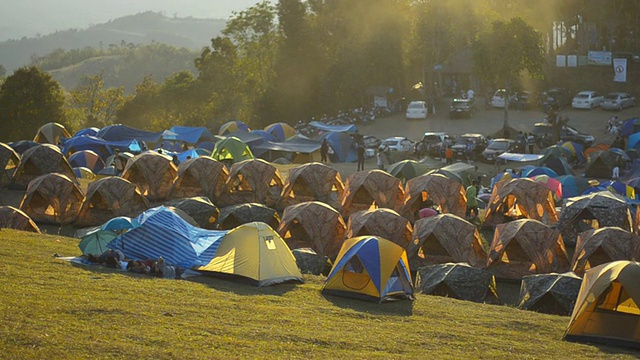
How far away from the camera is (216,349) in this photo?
12172 mm

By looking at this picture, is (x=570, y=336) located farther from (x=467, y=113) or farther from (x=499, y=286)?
(x=467, y=113)

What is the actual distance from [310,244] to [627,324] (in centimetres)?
991

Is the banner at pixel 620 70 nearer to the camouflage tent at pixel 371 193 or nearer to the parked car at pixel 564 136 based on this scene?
the parked car at pixel 564 136

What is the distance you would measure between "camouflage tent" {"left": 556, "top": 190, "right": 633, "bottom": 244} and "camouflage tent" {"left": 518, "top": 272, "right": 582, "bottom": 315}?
581cm

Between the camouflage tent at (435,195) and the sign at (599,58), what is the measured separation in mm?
29190

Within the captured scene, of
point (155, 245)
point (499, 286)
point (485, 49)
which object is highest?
point (485, 49)

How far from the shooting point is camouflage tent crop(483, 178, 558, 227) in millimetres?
25547

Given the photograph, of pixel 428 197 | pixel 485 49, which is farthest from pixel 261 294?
pixel 485 49

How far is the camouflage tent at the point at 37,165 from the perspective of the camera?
101 ft

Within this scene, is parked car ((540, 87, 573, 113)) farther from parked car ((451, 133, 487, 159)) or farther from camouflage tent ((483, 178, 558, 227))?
camouflage tent ((483, 178, 558, 227))

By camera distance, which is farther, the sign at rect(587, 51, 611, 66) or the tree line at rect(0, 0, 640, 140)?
the sign at rect(587, 51, 611, 66)

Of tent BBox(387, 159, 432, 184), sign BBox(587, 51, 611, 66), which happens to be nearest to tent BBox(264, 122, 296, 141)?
tent BBox(387, 159, 432, 184)

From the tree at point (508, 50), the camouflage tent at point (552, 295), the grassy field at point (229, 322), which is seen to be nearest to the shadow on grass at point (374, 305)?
the grassy field at point (229, 322)

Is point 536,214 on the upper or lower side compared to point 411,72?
lower
